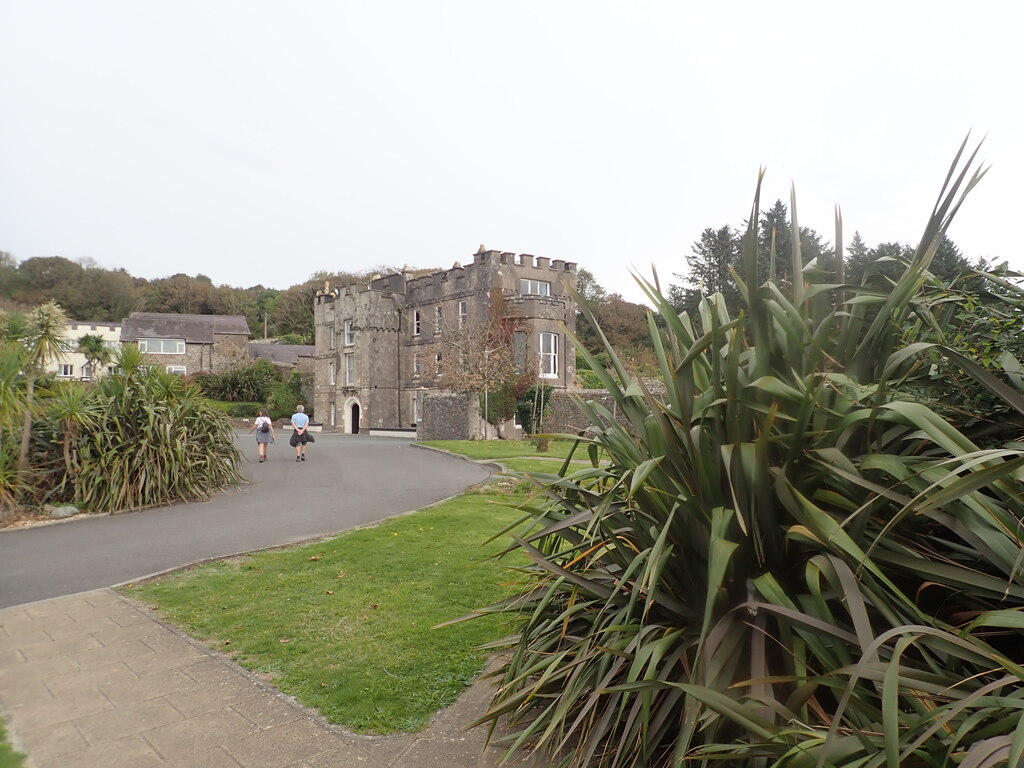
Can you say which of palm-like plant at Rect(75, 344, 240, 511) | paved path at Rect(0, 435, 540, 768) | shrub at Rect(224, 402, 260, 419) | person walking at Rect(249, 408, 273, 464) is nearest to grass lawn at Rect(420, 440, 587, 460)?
person walking at Rect(249, 408, 273, 464)

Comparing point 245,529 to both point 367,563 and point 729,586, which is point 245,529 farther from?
point 729,586

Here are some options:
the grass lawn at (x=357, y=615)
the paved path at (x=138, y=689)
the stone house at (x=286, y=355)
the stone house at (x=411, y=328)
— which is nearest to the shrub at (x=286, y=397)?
the stone house at (x=286, y=355)

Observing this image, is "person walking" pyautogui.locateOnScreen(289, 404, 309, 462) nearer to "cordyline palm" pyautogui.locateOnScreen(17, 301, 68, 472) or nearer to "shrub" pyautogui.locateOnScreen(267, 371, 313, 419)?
"cordyline palm" pyautogui.locateOnScreen(17, 301, 68, 472)

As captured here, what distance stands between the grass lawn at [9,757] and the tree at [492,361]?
1125 inches

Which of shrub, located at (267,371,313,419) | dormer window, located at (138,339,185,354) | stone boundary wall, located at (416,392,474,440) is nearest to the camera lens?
stone boundary wall, located at (416,392,474,440)

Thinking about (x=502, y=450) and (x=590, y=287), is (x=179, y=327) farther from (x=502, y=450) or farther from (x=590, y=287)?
(x=502, y=450)

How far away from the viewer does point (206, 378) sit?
5212 cm

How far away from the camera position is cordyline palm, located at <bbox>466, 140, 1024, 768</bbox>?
2.13 meters

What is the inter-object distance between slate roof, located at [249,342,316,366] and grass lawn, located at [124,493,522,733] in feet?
186

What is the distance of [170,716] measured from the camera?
3.94m

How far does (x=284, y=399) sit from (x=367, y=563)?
157 feet

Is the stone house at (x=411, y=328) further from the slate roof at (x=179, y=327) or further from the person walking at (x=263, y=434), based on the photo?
the person walking at (x=263, y=434)

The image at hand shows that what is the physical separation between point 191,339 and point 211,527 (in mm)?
54613

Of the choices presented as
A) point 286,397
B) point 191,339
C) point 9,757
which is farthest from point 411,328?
point 9,757
